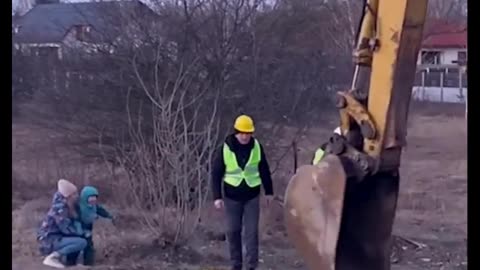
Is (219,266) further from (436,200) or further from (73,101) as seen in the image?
(436,200)

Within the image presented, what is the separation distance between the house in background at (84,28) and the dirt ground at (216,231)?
1.09m

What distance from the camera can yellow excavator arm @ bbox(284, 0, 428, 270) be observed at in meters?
4.61

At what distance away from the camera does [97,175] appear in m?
11.9

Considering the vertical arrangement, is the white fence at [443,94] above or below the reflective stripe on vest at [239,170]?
above

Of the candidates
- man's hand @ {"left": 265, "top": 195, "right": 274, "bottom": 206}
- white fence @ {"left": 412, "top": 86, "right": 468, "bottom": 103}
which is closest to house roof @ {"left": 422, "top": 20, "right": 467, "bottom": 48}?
white fence @ {"left": 412, "top": 86, "right": 468, "bottom": 103}

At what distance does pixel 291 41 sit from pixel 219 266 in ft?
11.9

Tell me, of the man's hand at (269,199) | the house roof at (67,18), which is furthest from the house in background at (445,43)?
the man's hand at (269,199)

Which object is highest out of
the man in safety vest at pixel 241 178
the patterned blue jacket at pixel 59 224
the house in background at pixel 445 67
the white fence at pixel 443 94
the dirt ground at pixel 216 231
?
the house in background at pixel 445 67

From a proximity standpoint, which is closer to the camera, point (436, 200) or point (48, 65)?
point (48, 65)

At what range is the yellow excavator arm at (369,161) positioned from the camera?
4613 mm

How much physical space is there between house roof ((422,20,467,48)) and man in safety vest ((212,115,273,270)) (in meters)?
12.2

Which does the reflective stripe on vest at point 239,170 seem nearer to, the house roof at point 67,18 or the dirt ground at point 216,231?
the dirt ground at point 216,231

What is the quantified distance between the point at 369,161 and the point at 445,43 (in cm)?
2131

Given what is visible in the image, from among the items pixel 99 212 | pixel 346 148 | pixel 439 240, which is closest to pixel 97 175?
pixel 99 212
